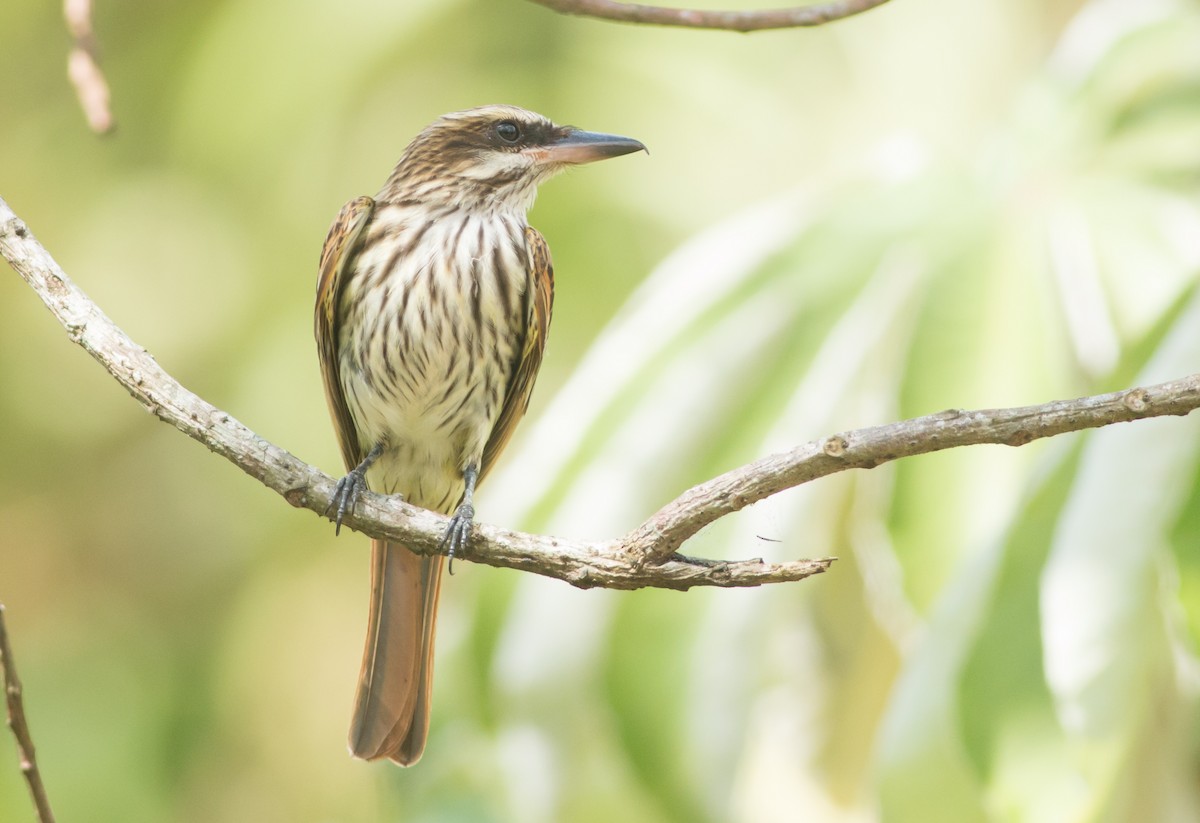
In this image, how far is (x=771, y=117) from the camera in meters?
4.95

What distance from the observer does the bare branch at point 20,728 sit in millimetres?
1815

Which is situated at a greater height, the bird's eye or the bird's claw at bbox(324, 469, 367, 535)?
the bird's eye

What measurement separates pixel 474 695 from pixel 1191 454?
132cm

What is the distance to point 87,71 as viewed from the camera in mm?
2203

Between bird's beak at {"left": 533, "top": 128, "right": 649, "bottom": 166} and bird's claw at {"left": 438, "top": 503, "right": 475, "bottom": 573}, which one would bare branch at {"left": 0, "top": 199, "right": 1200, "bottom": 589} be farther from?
bird's beak at {"left": 533, "top": 128, "right": 649, "bottom": 166}

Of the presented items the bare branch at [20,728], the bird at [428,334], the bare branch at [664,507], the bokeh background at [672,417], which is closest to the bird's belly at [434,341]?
the bird at [428,334]

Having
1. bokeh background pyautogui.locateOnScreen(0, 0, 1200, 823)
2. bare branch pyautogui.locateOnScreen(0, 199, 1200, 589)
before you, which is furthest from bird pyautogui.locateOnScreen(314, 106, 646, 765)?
bare branch pyautogui.locateOnScreen(0, 199, 1200, 589)

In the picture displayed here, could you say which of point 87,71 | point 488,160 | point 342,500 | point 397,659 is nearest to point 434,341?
point 488,160

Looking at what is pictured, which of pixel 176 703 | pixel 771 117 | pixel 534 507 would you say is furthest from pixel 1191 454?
pixel 176 703

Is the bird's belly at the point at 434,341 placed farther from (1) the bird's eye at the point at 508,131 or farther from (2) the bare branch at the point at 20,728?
(2) the bare branch at the point at 20,728

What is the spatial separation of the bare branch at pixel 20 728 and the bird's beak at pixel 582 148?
1.50 metres

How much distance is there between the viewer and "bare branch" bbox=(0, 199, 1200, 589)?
1547 millimetres

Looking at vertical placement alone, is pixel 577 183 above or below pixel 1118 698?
above

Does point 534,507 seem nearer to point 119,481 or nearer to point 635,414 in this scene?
point 635,414
